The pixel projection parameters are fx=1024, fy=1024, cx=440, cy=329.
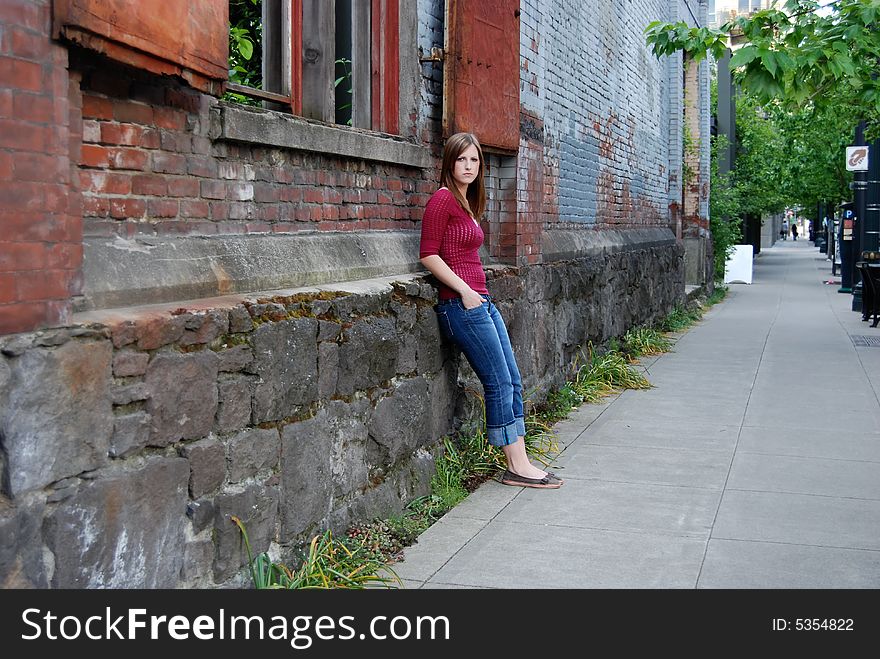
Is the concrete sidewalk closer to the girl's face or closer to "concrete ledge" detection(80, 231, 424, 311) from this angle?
"concrete ledge" detection(80, 231, 424, 311)

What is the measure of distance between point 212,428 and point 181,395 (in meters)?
0.25

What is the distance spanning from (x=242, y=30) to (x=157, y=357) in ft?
8.30

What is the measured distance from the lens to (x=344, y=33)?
5.59 m

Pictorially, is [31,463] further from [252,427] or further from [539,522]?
[539,522]

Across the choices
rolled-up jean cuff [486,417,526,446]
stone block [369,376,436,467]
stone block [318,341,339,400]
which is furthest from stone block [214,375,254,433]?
rolled-up jean cuff [486,417,526,446]

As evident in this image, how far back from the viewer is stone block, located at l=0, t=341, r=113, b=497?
2.72 metres

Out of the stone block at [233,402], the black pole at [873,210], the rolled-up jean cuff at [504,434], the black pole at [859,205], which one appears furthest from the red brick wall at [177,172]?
the black pole at [859,205]

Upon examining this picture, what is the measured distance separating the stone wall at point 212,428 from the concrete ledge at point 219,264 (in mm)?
108

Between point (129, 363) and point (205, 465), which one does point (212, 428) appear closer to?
point (205, 465)

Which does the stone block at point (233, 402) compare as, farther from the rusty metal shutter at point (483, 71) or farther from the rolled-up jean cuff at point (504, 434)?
the rusty metal shutter at point (483, 71)

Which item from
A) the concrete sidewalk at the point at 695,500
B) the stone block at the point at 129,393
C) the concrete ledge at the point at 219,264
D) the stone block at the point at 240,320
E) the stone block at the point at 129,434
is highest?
the concrete ledge at the point at 219,264

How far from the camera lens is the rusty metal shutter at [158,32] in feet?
9.66

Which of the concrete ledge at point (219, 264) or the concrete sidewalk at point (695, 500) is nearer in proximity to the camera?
the concrete ledge at point (219, 264)

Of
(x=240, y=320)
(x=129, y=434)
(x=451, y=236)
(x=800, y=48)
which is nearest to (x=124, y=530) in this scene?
(x=129, y=434)
